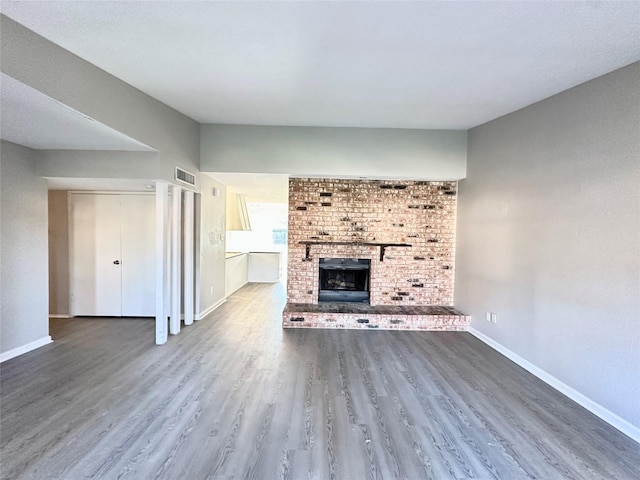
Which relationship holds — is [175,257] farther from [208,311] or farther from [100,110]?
[100,110]

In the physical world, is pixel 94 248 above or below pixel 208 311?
above

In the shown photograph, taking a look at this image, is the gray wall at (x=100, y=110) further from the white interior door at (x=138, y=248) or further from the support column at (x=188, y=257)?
the white interior door at (x=138, y=248)

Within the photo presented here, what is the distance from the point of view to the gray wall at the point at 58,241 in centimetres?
500

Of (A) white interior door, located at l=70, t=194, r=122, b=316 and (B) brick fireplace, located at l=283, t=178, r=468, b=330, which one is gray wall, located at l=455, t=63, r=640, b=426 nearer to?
(B) brick fireplace, located at l=283, t=178, r=468, b=330

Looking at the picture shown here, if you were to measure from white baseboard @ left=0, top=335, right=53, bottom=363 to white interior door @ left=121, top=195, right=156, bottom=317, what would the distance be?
1261mm

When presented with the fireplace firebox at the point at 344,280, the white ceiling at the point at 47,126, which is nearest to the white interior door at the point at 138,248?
the white ceiling at the point at 47,126

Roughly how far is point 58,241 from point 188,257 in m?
2.24

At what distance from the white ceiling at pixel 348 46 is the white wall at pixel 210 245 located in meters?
1.83

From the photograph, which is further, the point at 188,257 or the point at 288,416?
the point at 188,257

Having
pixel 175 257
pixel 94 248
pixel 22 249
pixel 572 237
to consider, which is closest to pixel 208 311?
pixel 175 257

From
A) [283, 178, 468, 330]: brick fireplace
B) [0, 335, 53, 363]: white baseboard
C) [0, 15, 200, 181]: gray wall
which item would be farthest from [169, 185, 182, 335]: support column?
[283, 178, 468, 330]: brick fireplace

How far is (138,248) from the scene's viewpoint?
506cm

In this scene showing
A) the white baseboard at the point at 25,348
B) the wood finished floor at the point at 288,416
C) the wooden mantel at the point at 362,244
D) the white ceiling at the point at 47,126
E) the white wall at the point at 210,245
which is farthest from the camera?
the wooden mantel at the point at 362,244

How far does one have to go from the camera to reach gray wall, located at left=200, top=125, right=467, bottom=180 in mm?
4855
